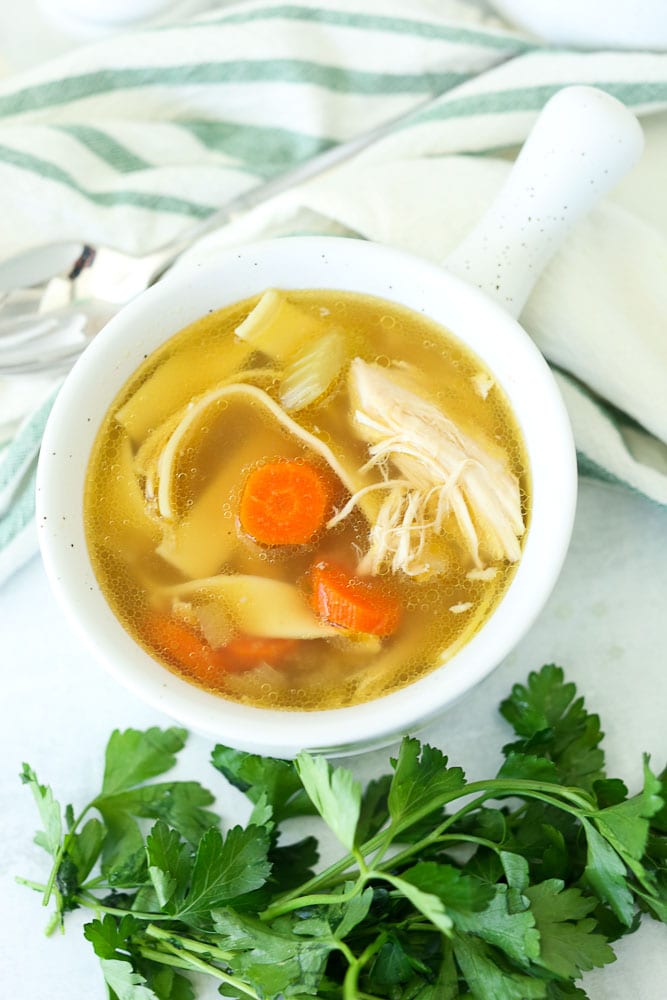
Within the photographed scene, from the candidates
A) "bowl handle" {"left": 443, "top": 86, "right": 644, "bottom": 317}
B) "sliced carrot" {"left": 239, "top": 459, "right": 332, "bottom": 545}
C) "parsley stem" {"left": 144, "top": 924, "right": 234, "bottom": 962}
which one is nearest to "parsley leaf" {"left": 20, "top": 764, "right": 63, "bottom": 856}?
"parsley stem" {"left": 144, "top": 924, "right": 234, "bottom": 962}

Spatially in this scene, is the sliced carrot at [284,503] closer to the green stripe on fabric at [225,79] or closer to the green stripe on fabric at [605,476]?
the green stripe on fabric at [605,476]

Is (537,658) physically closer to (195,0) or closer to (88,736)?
(88,736)


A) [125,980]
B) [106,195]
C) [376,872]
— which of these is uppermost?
[106,195]

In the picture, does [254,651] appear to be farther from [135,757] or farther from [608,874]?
[608,874]

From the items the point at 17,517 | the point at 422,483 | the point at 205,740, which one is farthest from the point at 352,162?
the point at 205,740

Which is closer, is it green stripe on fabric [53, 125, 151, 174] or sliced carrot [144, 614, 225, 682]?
sliced carrot [144, 614, 225, 682]

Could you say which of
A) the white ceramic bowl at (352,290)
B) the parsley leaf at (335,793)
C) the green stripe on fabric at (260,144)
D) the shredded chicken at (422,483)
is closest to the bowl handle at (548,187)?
the white ceramic bowl at (352,290)

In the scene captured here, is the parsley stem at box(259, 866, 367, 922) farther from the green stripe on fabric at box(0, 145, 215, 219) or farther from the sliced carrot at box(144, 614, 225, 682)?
the green stripe on fabric at box(0, 145, 215, 219)
